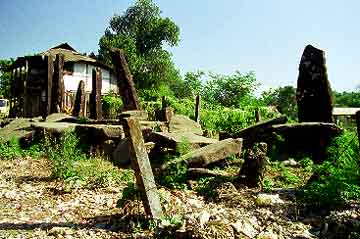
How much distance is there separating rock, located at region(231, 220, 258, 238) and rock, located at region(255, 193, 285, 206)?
898 mm

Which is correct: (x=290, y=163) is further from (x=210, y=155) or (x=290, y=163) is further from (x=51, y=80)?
(x=51, y=80)

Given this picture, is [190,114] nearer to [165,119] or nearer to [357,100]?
[165,119]

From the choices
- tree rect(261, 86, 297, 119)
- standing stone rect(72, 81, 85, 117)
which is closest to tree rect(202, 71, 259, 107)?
tree rect(261, 86, 297, 119)

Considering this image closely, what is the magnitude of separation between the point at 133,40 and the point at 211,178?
136ft

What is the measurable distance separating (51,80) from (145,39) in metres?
32.8

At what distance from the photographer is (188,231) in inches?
182

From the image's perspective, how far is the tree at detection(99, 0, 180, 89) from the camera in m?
45.8

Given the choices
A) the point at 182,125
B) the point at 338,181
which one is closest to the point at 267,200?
the point at 338,181

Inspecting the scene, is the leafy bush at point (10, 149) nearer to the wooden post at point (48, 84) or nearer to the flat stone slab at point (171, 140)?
the flat stone slab at point (171, 140)

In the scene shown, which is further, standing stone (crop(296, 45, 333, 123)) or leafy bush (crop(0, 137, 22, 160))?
standing stone (crop(296, 45, 333, 123))

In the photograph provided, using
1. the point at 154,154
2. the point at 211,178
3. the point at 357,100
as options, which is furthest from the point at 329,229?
the point at 357,100

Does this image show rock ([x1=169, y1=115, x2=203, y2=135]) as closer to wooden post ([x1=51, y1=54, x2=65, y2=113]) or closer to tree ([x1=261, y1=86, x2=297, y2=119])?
wooden post ([x1=51, y1=54, x2=65, y2=113])

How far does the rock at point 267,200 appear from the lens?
19.8ft

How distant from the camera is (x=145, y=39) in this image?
48594 millimetres
